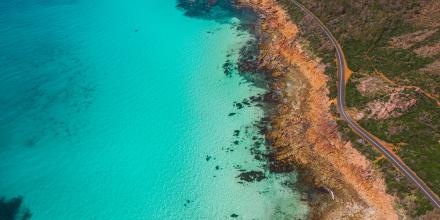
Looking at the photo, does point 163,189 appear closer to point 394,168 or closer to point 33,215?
point 33,215

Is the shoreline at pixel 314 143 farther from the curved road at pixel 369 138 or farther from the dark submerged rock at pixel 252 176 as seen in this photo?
the dark submerged rock at pixel 252 176

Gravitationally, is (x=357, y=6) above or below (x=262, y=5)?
above

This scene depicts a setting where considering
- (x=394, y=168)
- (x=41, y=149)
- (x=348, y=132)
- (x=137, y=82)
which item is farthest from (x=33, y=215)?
(x=394, y=168)

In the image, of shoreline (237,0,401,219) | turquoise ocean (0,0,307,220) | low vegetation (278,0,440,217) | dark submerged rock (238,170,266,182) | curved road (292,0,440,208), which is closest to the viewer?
curved road (292,0,440,208)

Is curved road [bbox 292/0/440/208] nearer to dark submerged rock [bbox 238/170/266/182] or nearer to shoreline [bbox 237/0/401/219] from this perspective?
shoreline [bbox 237/0/401/219]

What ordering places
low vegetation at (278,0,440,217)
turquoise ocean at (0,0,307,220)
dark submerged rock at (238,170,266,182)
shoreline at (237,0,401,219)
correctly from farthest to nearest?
dark submerged rock at (238,170,266,182), turquoise ocean at (0,0,307,220), low vegetation at (278,0,440,217), shoreline at (237,0,401,219)

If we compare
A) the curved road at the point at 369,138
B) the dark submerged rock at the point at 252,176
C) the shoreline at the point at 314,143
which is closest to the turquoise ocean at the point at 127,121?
the dark submerged rock at the point at 252,176

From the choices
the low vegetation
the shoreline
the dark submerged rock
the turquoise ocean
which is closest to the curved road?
the low vegetation
